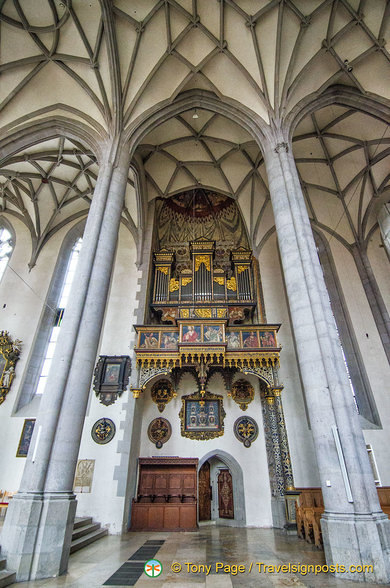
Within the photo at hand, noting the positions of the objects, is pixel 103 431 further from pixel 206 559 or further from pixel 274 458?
pixel 274 458

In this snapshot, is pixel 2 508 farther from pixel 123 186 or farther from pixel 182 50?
pixel 182 50

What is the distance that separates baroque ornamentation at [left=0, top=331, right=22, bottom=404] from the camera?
10.9 metres

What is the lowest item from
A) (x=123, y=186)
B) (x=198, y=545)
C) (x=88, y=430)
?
(x=198, y=545)

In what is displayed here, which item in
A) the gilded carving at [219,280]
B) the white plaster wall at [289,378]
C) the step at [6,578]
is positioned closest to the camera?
the step at [6,578]

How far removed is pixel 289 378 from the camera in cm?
1107

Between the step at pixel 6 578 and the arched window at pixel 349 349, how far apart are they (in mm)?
10742

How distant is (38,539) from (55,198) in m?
13.3

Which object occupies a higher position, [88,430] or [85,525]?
[88,430]

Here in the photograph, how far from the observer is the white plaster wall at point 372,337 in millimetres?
10328

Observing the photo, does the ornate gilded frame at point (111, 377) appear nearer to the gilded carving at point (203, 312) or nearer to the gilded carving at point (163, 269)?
the gilded carving at point (203, 312)

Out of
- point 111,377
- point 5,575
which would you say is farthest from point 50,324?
point 5,575

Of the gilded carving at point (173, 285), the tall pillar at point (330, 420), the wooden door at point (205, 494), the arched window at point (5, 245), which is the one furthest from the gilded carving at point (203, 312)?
the arched window at point (5, 245)

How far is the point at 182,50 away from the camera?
973 centimetres

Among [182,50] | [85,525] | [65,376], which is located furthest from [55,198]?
[85,525]
